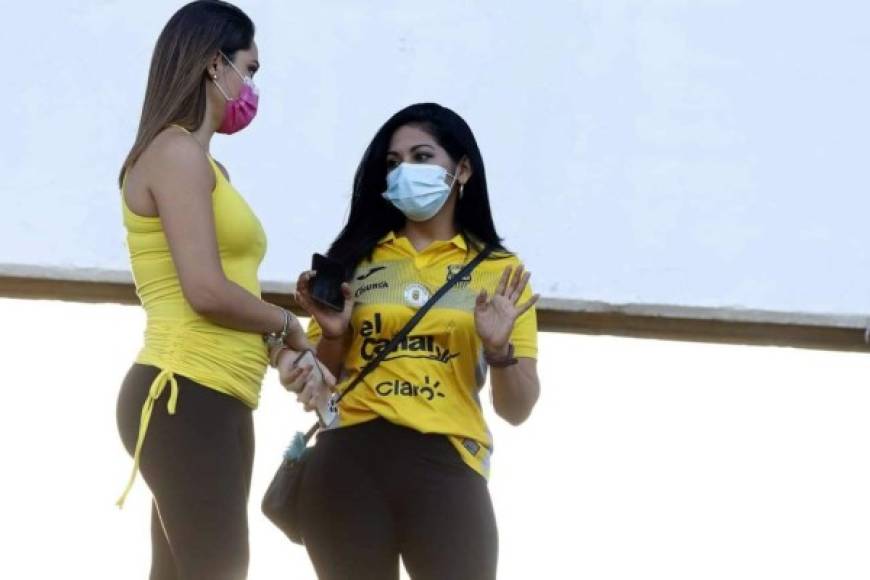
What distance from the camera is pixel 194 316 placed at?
2.78 m

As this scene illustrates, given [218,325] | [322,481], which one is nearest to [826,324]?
[322,481]

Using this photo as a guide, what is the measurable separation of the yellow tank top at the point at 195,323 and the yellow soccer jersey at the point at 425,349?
278 millimetres

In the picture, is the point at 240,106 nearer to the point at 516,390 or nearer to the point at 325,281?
the point at 325,281

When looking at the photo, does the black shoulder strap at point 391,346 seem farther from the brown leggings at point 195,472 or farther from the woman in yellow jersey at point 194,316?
the brown leggings at point 195,472

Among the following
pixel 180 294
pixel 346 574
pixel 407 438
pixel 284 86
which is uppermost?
pixel 284 86

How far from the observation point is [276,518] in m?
3.09

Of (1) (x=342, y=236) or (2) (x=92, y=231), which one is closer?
(1) (x=342, y=236)

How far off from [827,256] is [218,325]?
49.1 inches

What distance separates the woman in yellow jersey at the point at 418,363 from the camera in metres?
3.00

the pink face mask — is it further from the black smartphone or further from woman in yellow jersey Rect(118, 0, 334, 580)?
the black smartphone

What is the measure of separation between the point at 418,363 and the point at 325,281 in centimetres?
18

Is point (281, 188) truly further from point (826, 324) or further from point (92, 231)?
point (826, 324)

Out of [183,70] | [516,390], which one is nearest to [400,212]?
[516,390]

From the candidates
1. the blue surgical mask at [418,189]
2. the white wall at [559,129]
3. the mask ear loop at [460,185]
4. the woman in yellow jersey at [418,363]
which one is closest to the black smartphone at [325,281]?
the woman in yellow jersey at [418,363]
